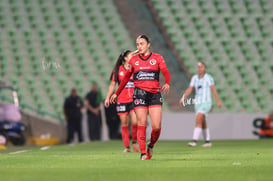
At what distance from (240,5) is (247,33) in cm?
160

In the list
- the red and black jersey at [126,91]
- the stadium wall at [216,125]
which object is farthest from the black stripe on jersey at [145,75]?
the stadium wall at [216,125]

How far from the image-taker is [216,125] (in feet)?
72.8

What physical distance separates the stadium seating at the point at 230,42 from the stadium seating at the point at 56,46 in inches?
93.6

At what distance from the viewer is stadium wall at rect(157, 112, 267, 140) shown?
22.0 meters

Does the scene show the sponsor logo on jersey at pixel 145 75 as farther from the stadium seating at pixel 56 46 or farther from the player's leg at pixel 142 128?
the stadium seating at pixel 56 46

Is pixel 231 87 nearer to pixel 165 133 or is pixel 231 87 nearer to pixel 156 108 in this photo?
pixel 165 133

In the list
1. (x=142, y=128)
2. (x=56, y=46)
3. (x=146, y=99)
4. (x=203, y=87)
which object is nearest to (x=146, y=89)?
(x=146, y=99)

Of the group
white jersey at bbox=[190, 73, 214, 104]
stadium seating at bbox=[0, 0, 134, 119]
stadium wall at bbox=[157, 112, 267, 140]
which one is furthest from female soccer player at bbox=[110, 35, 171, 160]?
stadium seating at bbox=[0, 0, 134, 119]

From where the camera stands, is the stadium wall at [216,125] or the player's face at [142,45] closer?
the player's face at [142,45]

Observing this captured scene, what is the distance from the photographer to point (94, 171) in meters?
7.64

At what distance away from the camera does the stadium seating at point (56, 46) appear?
25.5m

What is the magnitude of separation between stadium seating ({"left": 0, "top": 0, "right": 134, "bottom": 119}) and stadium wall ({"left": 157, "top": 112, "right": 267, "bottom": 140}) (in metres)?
4.01

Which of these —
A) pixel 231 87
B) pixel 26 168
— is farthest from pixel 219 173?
pixel 231 87

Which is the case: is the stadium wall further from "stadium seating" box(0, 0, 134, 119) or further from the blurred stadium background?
"stadium seating" box(0, 0, 134, 119)
